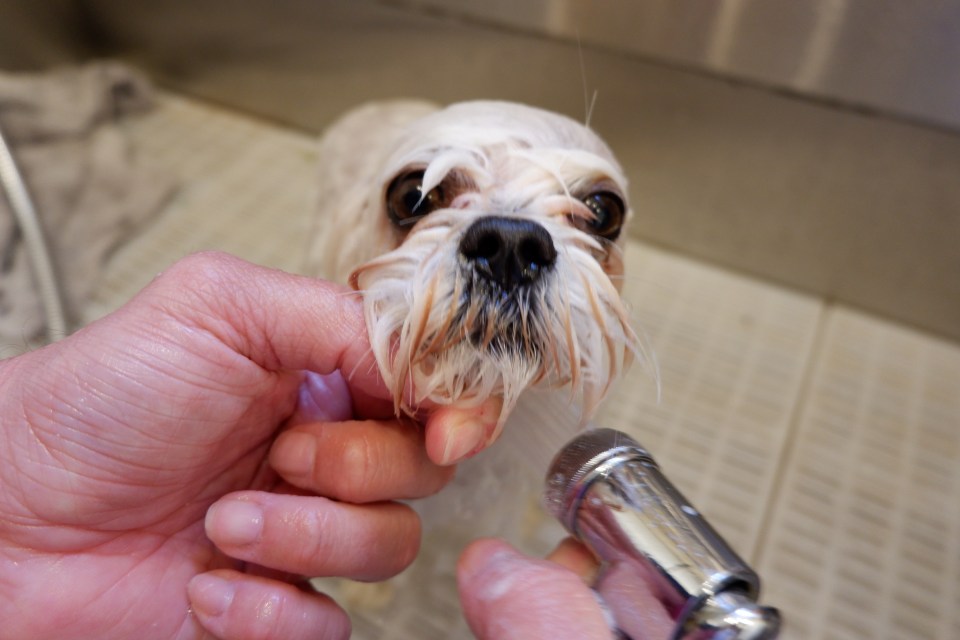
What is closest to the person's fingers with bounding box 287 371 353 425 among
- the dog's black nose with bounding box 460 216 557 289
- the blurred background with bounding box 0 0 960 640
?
the dog's black nose with bounding box 460 216 557 289

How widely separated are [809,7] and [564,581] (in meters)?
1.01

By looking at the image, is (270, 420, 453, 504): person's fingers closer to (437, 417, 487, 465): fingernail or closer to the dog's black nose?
(437, 417, 487, 465): fingernail

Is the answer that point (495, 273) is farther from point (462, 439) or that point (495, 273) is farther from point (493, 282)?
point (462, 439)

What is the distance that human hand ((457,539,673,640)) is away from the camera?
0.54 meters

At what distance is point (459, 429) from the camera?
2.00 feet

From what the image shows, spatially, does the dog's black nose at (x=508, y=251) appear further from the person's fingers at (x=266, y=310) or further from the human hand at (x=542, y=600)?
the human hand at (x=542, y=600)

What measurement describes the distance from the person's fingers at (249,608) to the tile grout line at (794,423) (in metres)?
0.69

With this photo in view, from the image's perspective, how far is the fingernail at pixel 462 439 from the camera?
61cm

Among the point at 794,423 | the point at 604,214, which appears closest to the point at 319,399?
the point at 604,214

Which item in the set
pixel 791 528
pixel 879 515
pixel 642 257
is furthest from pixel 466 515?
pixel 642 257

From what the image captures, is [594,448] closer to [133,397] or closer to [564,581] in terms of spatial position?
[564,581]

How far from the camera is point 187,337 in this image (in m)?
0.58

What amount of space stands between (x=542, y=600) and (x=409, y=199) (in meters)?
0.39

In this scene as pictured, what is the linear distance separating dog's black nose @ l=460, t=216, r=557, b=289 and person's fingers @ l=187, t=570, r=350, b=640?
343 millimetres
